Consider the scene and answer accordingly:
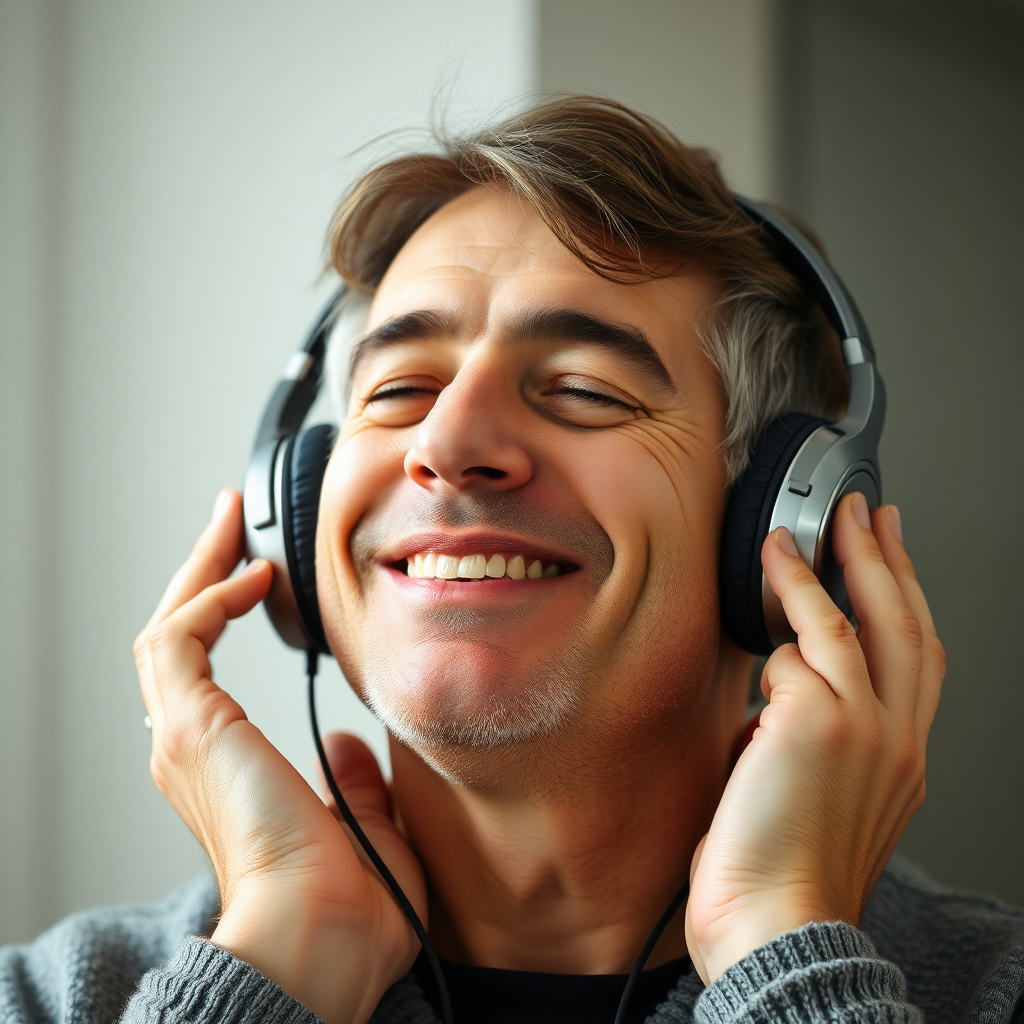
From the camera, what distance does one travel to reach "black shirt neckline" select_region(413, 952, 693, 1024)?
116cm

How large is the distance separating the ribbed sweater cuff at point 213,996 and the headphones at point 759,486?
450 millimetres

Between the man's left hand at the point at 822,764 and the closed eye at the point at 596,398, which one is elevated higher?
the closed eye at the point at 596,398

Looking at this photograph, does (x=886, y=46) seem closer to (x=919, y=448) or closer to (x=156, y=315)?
(x=919, y=448)

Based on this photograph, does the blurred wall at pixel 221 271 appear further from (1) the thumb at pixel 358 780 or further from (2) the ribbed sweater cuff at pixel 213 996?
(2) the ribbed sweater cuff at pixel 213 996

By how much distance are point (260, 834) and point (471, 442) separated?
1.69ft

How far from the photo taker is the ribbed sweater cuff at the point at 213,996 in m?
0.90

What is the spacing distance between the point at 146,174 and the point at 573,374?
3.71 ft

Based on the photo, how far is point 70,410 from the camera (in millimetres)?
1812

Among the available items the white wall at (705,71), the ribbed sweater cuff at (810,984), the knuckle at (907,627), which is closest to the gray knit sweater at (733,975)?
the ribbed sweater cuff at (810,984)

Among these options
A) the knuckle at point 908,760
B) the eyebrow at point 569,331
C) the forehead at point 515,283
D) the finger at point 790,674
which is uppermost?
the forehead at point 515,283

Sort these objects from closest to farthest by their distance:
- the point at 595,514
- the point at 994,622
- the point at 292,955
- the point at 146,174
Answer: the point at 292,955 < the point at 595,514 < the point at 994,622 < the point at 146,174

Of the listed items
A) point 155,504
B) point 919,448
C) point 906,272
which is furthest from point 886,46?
point 155,504

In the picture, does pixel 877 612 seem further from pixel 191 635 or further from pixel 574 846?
pixel 191 635

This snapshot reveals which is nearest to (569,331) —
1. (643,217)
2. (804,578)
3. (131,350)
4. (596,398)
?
(596,398)
